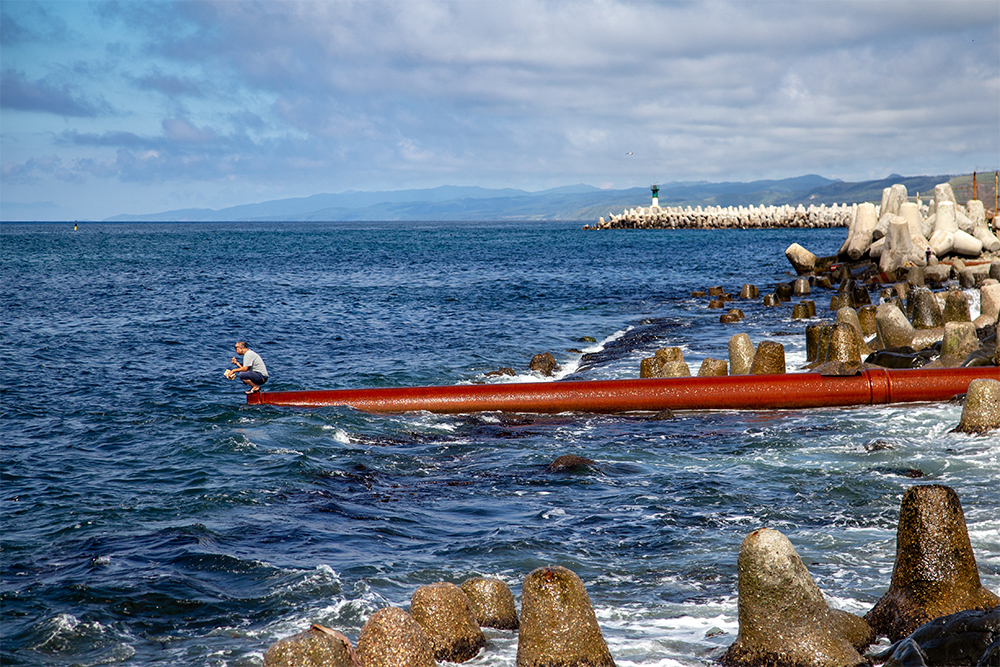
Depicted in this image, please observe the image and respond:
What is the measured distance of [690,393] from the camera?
1551 centimetres

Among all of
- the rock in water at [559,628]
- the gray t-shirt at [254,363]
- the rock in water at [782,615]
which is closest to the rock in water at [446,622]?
the rock in water at [559,628]

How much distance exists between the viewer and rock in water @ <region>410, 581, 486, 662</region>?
634cm

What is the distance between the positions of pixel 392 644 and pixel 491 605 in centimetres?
157

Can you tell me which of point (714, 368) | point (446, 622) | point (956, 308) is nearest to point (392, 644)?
point (446, 622)

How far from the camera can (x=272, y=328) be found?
3238 centimetres

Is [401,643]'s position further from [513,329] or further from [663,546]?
[513,329]

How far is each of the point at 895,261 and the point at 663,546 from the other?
31734 mm

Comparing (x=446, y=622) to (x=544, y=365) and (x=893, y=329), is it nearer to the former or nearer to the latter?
(x=544, y=365)

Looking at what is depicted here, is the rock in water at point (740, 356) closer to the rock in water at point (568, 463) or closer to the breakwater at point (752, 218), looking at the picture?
the rock in water at point (568, 463)

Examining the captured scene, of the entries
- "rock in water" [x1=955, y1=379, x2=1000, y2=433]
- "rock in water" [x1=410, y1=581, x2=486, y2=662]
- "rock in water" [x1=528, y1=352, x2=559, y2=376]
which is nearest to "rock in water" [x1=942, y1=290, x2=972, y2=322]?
"rock in water" [x1=955, y1=379, x2=1000, y2=433]

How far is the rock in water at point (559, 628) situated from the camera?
5953mm

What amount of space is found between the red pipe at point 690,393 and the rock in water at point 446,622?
938 centimetres

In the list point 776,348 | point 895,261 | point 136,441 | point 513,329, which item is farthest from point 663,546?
point 895,261

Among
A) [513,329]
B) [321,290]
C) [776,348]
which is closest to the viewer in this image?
[776,348]
